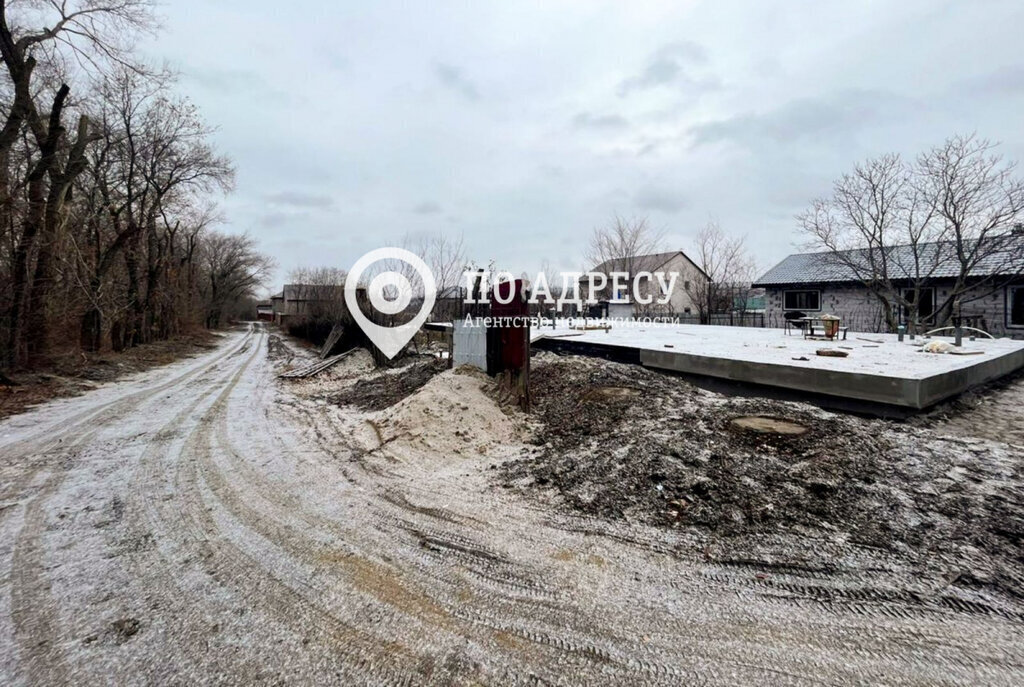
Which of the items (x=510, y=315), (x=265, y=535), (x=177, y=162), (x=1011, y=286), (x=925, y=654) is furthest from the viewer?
(x=177, y=162)

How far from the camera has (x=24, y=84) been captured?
761cm

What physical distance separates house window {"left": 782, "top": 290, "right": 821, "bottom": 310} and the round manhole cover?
1426 centimetres

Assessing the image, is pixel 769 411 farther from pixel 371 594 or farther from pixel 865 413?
pixel 371 594

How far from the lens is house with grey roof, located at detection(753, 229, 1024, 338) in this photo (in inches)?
454

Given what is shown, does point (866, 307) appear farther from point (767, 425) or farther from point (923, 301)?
point (767, 425)

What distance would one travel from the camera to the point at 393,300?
1065cm

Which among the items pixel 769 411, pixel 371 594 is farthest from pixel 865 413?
pixel 371 594

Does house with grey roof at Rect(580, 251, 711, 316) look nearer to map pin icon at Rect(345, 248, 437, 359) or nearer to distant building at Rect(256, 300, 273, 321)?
map pin icon at Rect(345, 248, 437, 359)

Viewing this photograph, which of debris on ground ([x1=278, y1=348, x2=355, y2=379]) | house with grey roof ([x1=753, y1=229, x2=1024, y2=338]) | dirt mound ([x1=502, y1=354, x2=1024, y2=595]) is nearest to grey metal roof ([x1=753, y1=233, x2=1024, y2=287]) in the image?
house with grey roof ([x1=753, y1=229, x2=1024, y2=338])

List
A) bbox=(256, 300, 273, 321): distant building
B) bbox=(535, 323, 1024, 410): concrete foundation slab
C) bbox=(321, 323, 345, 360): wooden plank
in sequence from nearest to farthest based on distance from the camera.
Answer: bbox=(535, 323, 1024, 410): concrete foundation slab, bbox=(321, 323, 345, 360): wooden plank, bbox=(256, 300, 273, 321): distant building

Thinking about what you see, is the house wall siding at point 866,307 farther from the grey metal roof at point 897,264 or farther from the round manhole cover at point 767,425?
the round manhole cover at point 767,425

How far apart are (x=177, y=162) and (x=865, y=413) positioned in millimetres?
20973

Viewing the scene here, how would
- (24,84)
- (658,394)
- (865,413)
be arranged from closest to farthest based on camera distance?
(865,413)
(658,394)
(24,84)

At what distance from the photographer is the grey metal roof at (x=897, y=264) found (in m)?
11.1
